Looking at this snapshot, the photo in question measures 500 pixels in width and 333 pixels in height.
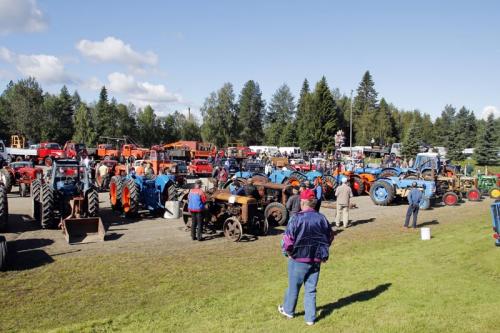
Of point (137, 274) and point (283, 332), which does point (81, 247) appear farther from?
point (283, 332)

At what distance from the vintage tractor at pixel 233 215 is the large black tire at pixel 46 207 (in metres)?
3.49

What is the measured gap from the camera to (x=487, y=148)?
4872 centimetres

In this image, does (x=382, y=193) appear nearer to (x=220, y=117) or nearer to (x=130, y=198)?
(x=130, y=198)

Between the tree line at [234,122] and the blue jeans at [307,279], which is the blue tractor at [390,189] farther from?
the tree line at [234,122]

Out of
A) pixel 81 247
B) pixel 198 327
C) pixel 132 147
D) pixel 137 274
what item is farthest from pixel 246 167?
pixel 198 327

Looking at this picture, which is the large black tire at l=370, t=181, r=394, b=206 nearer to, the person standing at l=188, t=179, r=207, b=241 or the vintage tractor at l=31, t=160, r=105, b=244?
the person standing at l=188, t=179, r=207, b=241

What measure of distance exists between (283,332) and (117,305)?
266 centimetres

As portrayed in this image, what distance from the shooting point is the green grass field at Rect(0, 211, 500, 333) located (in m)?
5.45

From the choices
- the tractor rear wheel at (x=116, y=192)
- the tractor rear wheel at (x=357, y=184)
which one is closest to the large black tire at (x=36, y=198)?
the tractor rear wheel at (x=116, y=192)

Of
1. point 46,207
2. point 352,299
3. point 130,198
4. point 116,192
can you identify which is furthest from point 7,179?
point 352,299

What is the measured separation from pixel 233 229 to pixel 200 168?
67.7ft

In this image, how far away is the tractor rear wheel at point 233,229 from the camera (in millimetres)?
11016

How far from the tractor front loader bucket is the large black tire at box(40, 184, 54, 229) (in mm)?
864

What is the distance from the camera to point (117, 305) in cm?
638
